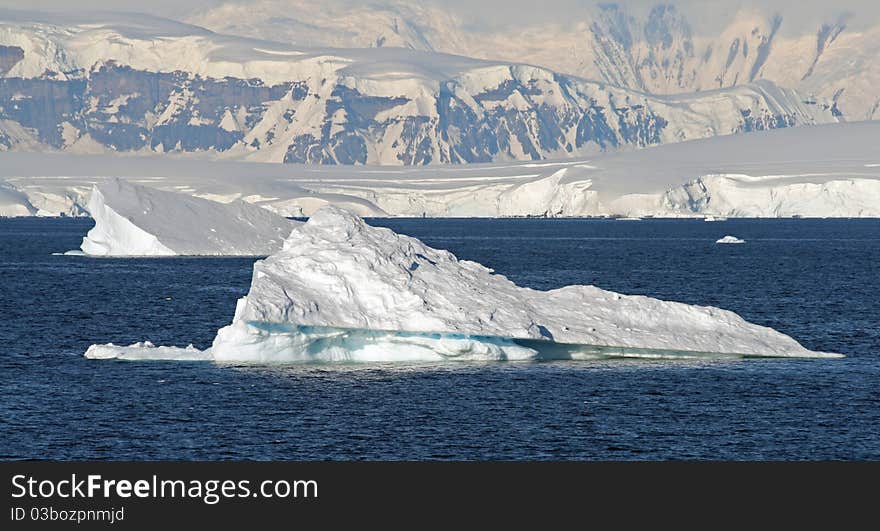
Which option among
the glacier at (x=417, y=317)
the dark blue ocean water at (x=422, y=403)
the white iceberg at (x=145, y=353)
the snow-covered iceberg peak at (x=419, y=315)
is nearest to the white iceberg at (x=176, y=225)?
the dark blue ocean water at (x=422, y=403)

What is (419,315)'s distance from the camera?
47281 mm

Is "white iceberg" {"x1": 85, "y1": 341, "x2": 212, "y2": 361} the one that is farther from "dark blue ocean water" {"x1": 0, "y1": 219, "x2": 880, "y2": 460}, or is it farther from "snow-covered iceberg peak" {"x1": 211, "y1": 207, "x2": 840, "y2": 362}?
"snow-covered iceberg peak" {"x1": 211, "y1": 207, "x2": 840, "y2": 362}

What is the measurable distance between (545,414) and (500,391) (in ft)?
12.3

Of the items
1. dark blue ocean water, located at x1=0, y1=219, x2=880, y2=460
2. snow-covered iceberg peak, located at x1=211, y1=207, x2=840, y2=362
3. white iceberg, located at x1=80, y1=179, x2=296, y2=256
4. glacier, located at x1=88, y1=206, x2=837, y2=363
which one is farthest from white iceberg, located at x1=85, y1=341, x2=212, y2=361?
white iceberg, located at x1=80, y1=179, x2=296, y2=256

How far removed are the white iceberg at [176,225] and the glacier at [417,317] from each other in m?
64.5

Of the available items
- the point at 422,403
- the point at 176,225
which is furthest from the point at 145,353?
the point at 176,225

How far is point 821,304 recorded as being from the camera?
75875 millimetres

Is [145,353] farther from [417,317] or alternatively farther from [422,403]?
[422,403]

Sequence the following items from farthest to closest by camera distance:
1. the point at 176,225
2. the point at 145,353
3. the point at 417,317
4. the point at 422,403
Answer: the point at 176,225
the point at 145,353
the point at 417,317
the point at 422,403

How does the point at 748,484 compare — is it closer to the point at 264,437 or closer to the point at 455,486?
the point at 455,486

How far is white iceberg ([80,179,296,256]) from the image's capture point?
11594cm

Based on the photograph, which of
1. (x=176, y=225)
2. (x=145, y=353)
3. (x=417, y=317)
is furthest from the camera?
(x=176, y=225)

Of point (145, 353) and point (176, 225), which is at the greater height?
point (176, 225)

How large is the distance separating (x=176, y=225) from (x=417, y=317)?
74063 mm
